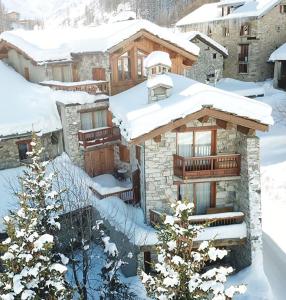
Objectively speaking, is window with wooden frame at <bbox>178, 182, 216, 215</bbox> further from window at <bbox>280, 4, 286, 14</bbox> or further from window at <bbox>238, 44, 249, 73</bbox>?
window at <bbox>280, 4, 286, 14</bbox>

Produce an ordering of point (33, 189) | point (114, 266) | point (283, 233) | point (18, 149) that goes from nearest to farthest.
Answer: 1. point (33, 189)
2. point (114, 266)
3. point (283, 233)
4. point (18, 149)

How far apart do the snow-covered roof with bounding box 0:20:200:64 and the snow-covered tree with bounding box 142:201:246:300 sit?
18.4 meters

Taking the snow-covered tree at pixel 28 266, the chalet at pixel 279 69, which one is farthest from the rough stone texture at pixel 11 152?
the chalet at pixel 279 69

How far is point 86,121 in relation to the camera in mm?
29812

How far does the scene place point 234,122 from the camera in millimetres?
20484

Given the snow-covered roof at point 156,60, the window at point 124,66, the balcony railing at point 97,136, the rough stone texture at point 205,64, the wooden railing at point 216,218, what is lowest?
the wooden railing at point 216,218

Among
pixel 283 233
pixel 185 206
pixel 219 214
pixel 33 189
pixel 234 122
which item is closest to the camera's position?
pixel 185 206

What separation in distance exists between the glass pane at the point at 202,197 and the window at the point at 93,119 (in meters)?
10.8

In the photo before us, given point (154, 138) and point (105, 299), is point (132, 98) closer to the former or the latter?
point (154, 138)

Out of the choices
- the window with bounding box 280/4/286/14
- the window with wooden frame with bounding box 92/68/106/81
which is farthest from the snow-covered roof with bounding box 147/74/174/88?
the window with bounding box 280/4/286/14

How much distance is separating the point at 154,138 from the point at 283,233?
10766 mm

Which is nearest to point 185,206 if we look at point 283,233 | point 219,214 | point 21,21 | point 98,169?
point 219,214

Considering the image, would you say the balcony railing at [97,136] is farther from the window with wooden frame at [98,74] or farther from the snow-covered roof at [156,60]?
the snow-covered roof at [156,60]

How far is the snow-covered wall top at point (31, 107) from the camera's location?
2806cm
